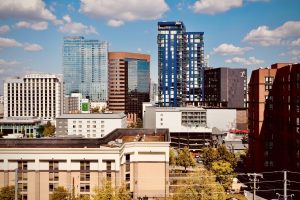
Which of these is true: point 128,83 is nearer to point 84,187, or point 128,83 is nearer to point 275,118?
point 275,118

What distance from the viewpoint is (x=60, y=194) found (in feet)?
85.7

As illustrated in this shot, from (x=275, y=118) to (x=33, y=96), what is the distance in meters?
96.3

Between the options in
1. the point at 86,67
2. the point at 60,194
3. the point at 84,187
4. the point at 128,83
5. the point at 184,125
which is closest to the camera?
the point at 60,194

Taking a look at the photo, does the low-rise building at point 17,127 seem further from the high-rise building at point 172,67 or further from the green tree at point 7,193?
the green tree at point 7,193

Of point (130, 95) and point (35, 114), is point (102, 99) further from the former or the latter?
point (35, 114)

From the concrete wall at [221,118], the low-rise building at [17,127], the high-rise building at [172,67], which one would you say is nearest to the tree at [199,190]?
the concrete wall at [221,118]

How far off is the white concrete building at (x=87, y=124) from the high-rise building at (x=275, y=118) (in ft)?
130

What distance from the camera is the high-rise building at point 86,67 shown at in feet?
598

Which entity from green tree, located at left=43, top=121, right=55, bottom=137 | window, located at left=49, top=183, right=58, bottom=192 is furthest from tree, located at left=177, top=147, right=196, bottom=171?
green tree, located at left=43, top=121, right=55, bottom=137

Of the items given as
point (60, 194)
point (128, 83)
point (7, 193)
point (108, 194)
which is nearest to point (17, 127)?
point (128, 83)

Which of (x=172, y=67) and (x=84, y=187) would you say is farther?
(x=172, y=67)

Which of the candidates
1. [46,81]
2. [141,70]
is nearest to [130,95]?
[141,70]

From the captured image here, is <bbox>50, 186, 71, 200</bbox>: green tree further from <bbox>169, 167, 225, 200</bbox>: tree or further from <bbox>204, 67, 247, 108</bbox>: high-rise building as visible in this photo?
<bbox>204, 67, 247, 108</bbox>: high-rise building

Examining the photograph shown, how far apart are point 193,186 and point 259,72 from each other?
58.4 ft
